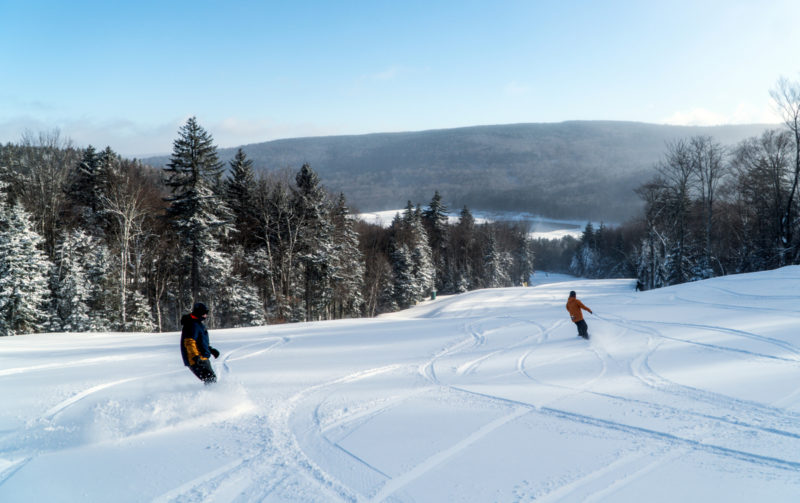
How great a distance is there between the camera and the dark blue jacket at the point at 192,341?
713 centimetres

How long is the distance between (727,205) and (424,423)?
49.8 m

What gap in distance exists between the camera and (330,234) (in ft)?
113

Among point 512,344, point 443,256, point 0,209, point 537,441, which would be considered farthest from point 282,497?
point 443,256

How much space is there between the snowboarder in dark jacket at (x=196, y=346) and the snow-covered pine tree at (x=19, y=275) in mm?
22765

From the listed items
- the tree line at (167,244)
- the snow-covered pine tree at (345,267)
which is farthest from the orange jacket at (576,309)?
the snow-covered pine tree at (345,267)

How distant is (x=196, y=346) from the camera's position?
23.6 feet

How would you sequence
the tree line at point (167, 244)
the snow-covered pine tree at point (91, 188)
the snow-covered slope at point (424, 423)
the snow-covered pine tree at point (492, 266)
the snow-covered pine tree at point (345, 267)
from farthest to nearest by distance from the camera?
the snow-covered pine tree at point (492, 266)
the snow-covered pine tree at point (345, 267)
the snow-covered pine tree at point (91, 188)
the tree line at point (167, 244)
the snow-covered slope at point (424, 423)

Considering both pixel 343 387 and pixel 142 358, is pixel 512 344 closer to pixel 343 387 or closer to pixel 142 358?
pixel 343 387

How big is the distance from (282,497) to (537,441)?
328cm

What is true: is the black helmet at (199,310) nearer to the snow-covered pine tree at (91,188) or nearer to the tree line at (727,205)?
the snow-covered pine tree at (91,188)

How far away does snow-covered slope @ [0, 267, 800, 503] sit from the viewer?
4535mm

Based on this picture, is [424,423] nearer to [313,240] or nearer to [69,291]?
[313,240]

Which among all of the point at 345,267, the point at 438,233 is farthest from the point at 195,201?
the point at 438,233

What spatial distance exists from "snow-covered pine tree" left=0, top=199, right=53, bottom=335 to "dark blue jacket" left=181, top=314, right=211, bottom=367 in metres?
22.8
